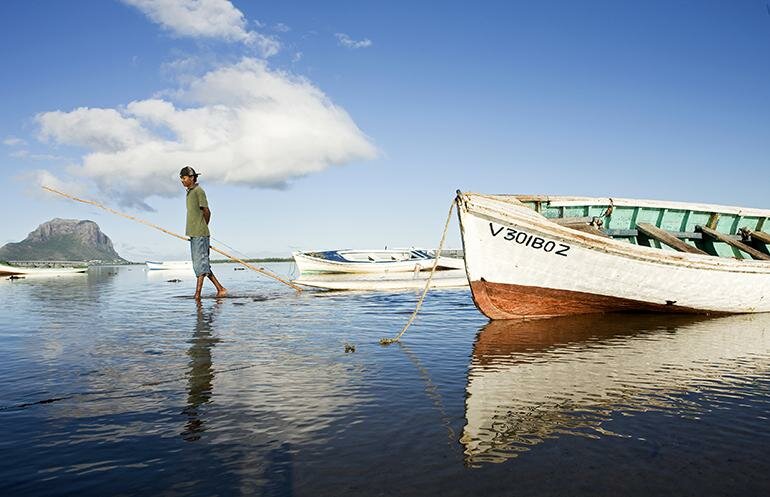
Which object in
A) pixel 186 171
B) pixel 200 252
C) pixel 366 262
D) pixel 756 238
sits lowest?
pixel 366 262

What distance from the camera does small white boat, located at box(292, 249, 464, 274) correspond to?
28672 mm

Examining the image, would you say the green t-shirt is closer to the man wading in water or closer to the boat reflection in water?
the man wading in water

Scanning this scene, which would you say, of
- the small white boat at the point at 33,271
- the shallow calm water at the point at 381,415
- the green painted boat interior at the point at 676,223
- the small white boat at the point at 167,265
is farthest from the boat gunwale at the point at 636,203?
the small white boat at the point at 167,265

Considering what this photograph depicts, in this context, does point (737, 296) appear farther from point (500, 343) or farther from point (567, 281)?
point (500, 343)

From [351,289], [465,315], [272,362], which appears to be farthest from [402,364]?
[351,289]

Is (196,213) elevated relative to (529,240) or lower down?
elevated

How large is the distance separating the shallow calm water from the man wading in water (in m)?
5.68

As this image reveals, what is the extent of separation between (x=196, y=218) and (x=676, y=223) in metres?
13.6

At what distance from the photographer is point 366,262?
2895 centimetres

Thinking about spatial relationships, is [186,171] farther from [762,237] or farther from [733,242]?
[762,237]

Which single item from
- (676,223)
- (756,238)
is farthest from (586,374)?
(756,238)

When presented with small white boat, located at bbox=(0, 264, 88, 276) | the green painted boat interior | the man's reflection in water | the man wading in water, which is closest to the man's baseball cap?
the man wading in water

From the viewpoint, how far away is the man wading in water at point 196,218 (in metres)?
12.8

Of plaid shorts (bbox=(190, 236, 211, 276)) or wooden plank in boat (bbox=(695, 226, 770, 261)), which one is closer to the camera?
wooden plank in boat (bbox=(695, 226, 770, 261))
